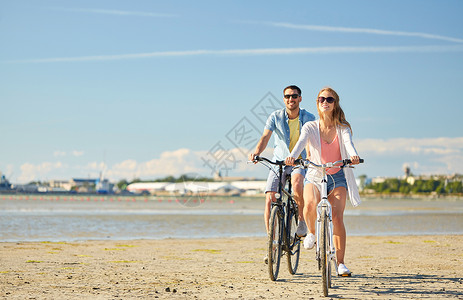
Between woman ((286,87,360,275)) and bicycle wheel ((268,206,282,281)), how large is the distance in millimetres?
369

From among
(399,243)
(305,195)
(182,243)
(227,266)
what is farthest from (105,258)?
(399,243)

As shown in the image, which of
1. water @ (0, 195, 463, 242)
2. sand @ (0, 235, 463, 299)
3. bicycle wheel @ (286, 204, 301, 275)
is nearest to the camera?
sand @ (0, 235, 463, 299)

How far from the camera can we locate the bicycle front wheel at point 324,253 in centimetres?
623

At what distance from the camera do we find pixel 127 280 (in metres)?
7.59

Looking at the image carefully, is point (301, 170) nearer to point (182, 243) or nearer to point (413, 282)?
point (413, 282)

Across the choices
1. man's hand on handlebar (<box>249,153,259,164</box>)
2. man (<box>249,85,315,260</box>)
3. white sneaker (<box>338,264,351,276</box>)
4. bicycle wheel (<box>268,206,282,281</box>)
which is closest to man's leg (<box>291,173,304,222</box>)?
man (<box>249,85,315,260</box>)

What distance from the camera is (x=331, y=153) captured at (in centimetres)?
715

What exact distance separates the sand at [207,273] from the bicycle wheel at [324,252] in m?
0.21

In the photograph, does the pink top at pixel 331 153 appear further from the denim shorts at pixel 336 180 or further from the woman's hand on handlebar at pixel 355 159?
the woman's hand on handlebar at pixel 355 159

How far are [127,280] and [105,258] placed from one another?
2.96 metres

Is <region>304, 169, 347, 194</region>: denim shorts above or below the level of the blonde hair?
below

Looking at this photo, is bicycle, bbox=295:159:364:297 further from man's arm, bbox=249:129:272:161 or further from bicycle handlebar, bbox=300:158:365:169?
man's arm, bbox=249:129:272:161

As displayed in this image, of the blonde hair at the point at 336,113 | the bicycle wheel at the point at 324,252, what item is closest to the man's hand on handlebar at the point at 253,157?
the blonde hair at the point at 336,113

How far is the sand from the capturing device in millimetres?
6562
